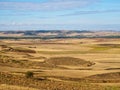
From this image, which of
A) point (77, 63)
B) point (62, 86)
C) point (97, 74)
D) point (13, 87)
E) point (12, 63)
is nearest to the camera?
point (13, 87)

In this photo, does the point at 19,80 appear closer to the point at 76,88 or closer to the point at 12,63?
the point at 76,88

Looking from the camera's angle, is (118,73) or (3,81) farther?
(118,73)

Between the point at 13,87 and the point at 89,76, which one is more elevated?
the point at 13,87

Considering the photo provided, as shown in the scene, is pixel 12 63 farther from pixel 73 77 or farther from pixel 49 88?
pixel 49 88

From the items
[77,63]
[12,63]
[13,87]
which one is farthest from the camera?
[77,63]

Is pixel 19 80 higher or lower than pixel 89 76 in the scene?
higher

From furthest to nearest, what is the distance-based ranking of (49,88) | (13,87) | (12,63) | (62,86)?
1. (12,63)
2. (62,86)
3. (49,88)
4. (13,87)

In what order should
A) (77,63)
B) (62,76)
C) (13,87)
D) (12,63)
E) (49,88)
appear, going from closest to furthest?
(13,87)
(49,88)
(62,76)
(12,63)
(77,63)

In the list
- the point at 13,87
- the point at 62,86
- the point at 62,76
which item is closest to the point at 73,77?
the point at 62,76

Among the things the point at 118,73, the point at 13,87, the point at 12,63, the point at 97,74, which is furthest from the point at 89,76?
the point at 13,87

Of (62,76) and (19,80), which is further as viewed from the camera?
(62,76)
